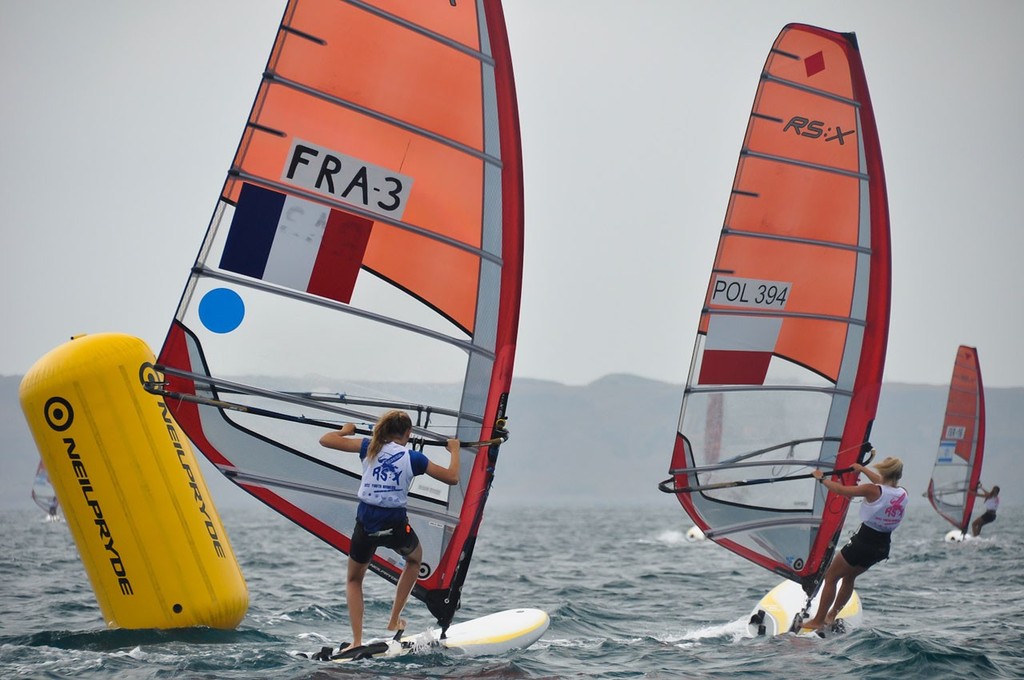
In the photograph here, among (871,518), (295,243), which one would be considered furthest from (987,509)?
(295,243)

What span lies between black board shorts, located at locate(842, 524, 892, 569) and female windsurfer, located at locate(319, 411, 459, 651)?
292 cm

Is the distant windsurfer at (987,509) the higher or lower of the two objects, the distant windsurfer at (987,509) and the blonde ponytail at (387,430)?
the higher

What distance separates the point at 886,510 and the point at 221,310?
433 centimetres

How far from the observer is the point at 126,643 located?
20.5 ft

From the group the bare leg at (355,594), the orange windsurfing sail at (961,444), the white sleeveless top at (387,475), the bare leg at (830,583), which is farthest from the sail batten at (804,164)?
the orange windsurfing sail at (961,444)

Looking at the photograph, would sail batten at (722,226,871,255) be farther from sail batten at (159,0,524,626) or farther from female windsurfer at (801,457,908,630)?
sail batten at (159,0,524,626)

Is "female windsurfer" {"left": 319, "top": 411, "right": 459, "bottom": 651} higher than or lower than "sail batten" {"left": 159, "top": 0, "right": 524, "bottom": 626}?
lower

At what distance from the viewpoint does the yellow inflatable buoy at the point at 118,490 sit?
6.48 m

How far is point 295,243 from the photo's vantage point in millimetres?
6223

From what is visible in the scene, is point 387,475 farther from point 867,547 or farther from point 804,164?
point 804,164

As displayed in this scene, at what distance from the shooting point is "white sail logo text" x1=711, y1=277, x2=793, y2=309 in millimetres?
8547

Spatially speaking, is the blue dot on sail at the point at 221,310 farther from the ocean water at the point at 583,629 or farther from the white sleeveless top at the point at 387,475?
the ocean water at the point at 583,629

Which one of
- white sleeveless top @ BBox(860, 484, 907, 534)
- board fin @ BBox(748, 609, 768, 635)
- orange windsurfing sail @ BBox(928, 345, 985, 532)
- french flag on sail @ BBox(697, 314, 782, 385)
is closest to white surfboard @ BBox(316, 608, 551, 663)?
board fin @ BBox(748, 609, 768, 635)

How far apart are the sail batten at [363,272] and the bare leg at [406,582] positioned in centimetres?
27
